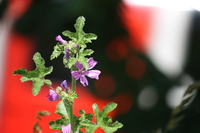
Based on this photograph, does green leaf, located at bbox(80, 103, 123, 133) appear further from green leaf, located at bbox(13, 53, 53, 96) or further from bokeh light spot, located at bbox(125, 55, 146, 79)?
bokeh light spot, located at bbox(125, 55, 146, 79)

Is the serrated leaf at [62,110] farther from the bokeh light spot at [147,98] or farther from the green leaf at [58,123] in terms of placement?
the bokeh light spot at [147,98]

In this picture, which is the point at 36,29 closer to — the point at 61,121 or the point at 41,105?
the point at 41,105

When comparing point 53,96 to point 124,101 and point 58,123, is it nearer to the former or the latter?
point 58,123

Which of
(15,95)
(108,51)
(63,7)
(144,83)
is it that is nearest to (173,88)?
(144,83)

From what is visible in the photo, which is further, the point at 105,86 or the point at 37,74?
the point at 105,86

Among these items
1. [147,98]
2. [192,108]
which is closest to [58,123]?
[192,108]

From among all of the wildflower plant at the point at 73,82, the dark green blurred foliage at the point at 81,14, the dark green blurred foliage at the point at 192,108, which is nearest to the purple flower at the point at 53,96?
the wildflower plant at the point at 73,82
